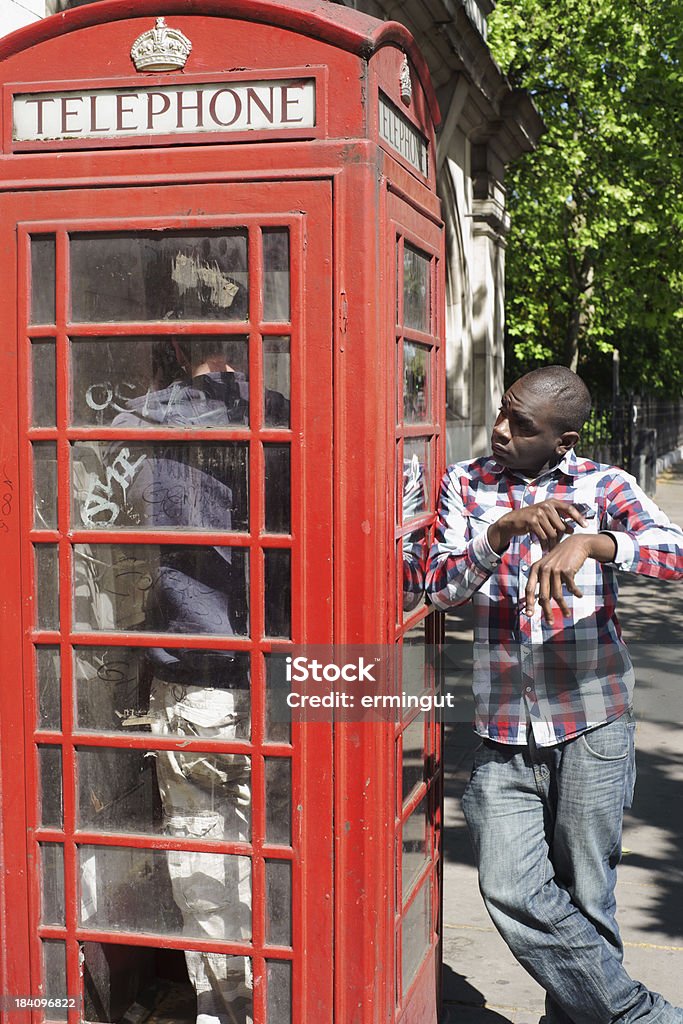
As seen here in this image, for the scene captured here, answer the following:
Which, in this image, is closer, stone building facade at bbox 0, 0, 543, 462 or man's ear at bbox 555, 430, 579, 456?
man's ear at bbox 555, 430, 579, 456

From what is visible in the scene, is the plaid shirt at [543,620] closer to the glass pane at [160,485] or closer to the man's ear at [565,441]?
the man's ear at [565,441]

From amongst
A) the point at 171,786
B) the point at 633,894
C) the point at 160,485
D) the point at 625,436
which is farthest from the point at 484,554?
the point at 625,436

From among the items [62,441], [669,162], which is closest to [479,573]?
[62,441]

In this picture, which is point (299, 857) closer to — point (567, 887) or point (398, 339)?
point (567, 887)

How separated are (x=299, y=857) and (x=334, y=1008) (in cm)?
37

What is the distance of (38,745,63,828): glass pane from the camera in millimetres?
3092

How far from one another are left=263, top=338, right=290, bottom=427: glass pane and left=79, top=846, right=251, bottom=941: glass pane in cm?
108

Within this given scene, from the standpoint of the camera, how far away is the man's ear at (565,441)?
3170 millimetres

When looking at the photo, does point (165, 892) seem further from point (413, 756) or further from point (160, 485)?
point (160, 485)

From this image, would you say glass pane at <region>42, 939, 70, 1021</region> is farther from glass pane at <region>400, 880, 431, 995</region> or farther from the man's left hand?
the man's left hand

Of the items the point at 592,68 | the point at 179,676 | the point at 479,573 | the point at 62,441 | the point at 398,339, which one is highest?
the point at 592,68

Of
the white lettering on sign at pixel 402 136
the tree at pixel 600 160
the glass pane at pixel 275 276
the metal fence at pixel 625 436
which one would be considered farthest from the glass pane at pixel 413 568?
the metal fence at pixel 625 436

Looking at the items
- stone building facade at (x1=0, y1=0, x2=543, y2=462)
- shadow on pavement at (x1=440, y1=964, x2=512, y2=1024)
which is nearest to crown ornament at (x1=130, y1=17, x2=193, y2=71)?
shadow on pavement at (x1=440, y1=964, x2=512, y2=1024)

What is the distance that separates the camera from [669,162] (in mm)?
15984
